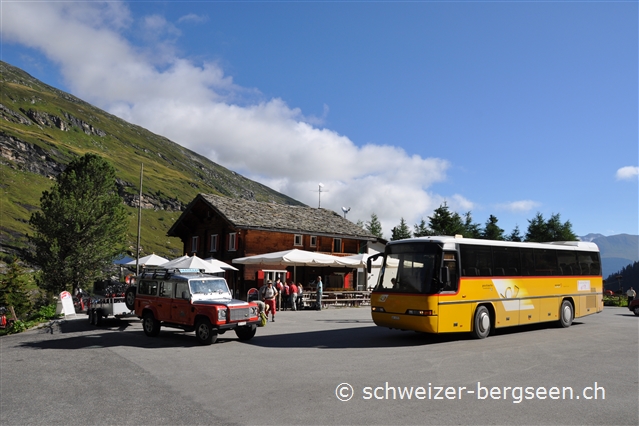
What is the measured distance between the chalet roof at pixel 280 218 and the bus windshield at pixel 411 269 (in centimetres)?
2141

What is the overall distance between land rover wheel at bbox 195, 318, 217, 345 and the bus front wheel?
7806 millimetres

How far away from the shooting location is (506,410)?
7.47 meters

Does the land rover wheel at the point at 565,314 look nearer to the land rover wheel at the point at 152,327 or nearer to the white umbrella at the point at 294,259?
the white umbrella at the point at 294,259

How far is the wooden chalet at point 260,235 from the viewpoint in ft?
119

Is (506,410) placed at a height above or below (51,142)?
below

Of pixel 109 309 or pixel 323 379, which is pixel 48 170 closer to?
pixel 109 309

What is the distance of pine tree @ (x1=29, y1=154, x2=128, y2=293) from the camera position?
1273 inches

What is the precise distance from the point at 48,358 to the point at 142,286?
4659 millimetres

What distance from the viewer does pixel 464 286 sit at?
1489 centimetres

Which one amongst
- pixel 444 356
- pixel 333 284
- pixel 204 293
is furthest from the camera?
pixel 333 284

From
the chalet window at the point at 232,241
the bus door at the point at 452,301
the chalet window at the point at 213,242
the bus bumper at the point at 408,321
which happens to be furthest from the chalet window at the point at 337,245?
the bus door at the point at 452,301

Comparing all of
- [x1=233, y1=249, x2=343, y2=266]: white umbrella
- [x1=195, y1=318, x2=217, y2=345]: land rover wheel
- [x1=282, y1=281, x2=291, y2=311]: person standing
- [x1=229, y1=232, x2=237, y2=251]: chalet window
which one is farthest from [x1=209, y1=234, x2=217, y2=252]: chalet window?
[x1=195, y1=318, x2=217, y2=345]: land rover wheel

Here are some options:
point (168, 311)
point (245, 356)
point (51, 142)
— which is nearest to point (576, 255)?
point (245, 356)

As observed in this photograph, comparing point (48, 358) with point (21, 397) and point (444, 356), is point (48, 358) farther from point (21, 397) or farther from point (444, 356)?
point (444, 356)
